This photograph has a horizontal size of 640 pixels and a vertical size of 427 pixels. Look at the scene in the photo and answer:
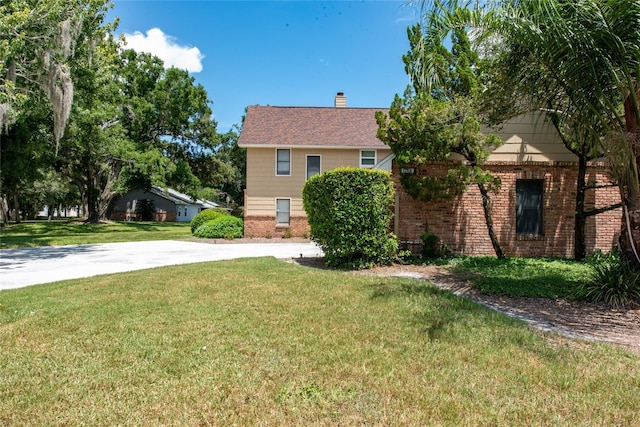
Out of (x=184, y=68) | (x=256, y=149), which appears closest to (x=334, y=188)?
(x=256, y=149)

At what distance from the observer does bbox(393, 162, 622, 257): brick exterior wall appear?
10.5 m

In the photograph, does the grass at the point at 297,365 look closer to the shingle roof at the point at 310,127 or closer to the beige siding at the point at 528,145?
the beige siding at the point at 528,145

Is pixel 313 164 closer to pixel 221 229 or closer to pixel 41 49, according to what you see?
pixel 221 229

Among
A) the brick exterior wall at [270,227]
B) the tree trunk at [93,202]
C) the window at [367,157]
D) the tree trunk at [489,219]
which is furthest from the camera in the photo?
the tree trunk at [93,202]

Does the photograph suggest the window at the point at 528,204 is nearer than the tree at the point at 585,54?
No

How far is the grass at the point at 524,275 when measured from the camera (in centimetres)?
634

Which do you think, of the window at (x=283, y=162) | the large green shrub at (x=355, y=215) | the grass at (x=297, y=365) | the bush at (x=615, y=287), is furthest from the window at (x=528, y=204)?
the window at (x=283, y=162)

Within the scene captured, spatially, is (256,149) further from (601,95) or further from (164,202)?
(164,202)

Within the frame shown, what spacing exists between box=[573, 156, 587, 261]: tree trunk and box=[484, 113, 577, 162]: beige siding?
674 mm

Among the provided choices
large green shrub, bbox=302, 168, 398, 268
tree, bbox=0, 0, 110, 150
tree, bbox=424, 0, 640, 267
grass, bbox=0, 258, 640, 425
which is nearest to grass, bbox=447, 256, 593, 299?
tree, bbox=424, 0, 640, 267

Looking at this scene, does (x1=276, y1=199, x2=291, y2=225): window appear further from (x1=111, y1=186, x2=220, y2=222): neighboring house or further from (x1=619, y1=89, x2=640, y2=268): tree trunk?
(x1=111, y1=186, x2=220, y2=222): neighboring house

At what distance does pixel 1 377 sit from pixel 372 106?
21.4 meters

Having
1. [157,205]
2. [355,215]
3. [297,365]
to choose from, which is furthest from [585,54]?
[157,205]

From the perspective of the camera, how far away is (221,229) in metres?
18.1
